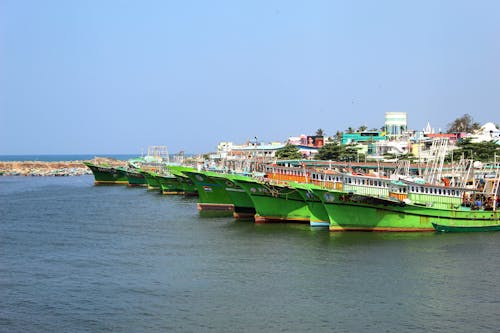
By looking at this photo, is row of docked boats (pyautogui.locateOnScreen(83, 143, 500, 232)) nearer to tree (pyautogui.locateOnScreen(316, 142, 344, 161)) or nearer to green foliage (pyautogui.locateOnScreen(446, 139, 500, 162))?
green foliage (pyautogui.locateOnScreen(446, 139, 500, 162))

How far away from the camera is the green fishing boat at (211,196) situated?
5556 cm

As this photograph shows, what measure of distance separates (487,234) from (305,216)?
41.2 ft

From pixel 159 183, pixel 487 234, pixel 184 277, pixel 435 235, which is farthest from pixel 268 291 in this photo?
pixel 159 183

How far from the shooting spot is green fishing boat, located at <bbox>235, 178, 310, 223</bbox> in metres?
46.4

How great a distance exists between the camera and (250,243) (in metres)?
39.3

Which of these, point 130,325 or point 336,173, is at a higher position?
point 336,173

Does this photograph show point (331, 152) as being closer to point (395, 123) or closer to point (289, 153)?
point (289, 153)

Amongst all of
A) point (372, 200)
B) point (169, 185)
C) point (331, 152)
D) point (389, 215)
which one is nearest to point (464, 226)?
point (389, 215)

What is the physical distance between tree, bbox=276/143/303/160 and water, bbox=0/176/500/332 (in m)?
40.3

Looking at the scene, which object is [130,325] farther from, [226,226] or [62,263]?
[226,226]

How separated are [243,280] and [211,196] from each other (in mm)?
26900

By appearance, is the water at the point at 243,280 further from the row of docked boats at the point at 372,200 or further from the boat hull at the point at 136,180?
the boat hull at the point at 136,180

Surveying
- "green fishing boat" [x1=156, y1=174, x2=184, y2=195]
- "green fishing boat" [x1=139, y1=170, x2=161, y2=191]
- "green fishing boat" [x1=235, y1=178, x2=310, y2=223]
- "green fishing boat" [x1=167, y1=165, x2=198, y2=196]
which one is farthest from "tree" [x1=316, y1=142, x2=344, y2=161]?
"green fishing boat" [x1=235, y1=178, x2=310, y2=223]

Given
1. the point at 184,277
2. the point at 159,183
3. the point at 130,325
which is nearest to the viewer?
the point at 130,325
